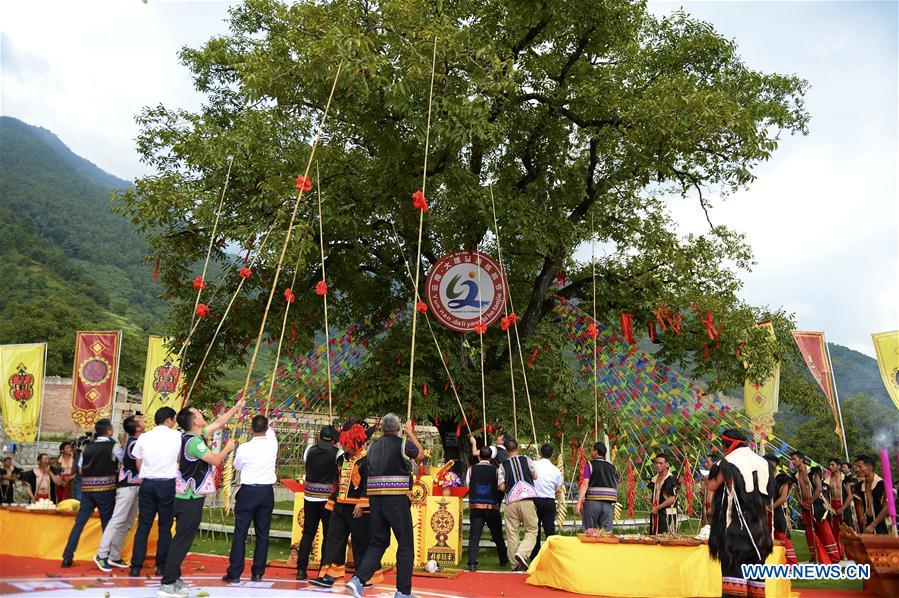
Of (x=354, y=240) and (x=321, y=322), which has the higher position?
(x=354, y=240)

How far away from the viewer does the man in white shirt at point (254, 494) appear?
7.57 meters

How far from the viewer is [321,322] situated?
15109 millimetres

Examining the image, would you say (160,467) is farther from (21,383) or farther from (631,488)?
(21,383)

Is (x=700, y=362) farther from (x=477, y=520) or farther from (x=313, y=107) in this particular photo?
(x=313, y=107)

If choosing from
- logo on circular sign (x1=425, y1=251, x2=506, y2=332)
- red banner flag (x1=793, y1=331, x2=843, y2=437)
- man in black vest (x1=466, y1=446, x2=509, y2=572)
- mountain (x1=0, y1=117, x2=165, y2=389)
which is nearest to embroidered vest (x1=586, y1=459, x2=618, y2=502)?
man in black vest (x1=466, y1=446, x2=509, y2=572)

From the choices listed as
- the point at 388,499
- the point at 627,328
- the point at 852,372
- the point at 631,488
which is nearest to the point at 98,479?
the point at 388,499

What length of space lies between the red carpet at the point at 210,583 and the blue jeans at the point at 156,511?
0.83 ft

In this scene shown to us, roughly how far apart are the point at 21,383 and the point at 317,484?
13489 millimetres

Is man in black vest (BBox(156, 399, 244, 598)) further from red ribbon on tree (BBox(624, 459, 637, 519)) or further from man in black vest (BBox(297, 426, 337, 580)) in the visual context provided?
red ribbon on tree (BBox(624, 459, 637, 519))

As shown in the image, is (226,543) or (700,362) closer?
(226,543)

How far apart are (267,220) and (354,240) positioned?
194cm

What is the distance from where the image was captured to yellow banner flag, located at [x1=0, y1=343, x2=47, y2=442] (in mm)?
18172

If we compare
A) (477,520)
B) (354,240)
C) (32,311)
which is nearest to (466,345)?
(354,240)

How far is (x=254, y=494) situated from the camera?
25.0ft
